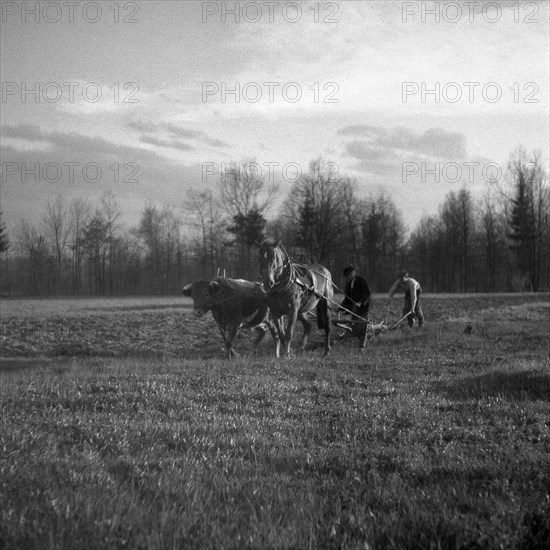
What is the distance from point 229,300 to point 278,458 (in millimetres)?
12413

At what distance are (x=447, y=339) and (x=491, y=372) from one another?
800cm

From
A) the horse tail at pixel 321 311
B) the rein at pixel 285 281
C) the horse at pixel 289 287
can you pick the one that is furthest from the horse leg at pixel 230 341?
the rein at pixel 285 281

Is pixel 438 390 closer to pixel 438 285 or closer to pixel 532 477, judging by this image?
pixel 532 477

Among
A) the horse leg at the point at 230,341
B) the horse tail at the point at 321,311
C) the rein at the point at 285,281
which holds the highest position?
the rein at the point at 285,281

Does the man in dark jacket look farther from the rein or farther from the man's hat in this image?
the rein

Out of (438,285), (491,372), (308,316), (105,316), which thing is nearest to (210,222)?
(438,285)

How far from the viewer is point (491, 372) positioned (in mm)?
12461

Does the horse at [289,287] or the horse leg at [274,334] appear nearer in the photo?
the horse at [289,287]

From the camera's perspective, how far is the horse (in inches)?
622

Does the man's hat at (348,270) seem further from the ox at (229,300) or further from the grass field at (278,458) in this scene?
the grass field at (278,458)

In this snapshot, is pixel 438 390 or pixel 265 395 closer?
pixel 265 395

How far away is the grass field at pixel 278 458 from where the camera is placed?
396 centimetres

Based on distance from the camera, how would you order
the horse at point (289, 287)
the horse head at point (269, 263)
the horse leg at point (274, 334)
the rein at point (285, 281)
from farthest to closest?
the horse leg at point (274, 334), the rein at point (285, 281), the horse at point (289, 287), the horse head at point (269, 263)

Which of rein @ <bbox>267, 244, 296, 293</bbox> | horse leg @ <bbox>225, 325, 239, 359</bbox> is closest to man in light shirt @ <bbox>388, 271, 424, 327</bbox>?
horse leg @ <bbox>225, 325, 239, 359</bbox>
